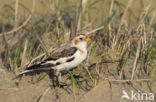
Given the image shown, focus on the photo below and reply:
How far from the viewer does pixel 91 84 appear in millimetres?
3611

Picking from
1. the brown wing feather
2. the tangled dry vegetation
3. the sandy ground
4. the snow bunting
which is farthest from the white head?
the sandy ground

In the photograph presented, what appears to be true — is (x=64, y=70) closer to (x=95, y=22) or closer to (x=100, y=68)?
(x=100, y=68)

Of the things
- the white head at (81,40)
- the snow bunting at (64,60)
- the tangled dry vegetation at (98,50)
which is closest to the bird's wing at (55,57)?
the snow bunting at (64,60)

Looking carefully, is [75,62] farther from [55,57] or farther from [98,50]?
[98,50]

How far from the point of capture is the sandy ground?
3.39 metres

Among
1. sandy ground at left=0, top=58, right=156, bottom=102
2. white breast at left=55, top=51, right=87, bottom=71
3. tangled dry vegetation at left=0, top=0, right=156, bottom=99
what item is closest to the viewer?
sandy ground at left=0, top=58, right=156, bottom=102

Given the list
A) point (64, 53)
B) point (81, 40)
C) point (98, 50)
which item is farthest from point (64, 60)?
point (98, 50)

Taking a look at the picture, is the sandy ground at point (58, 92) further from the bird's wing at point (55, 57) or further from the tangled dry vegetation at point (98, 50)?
the bird's wing at point (55, 57)

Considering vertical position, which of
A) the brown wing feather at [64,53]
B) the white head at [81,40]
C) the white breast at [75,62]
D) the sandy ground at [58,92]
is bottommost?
the sandy ground at [58,92]

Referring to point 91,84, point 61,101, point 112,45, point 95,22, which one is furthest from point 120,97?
point 95,22

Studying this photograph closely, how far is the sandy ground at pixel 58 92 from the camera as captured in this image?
3.39 m

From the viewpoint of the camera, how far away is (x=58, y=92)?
3518mm

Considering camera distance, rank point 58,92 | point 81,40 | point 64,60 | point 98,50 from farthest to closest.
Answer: point 98,50, point 81,40, point 64,60, point 58,92

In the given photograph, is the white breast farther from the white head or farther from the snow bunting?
the white head
